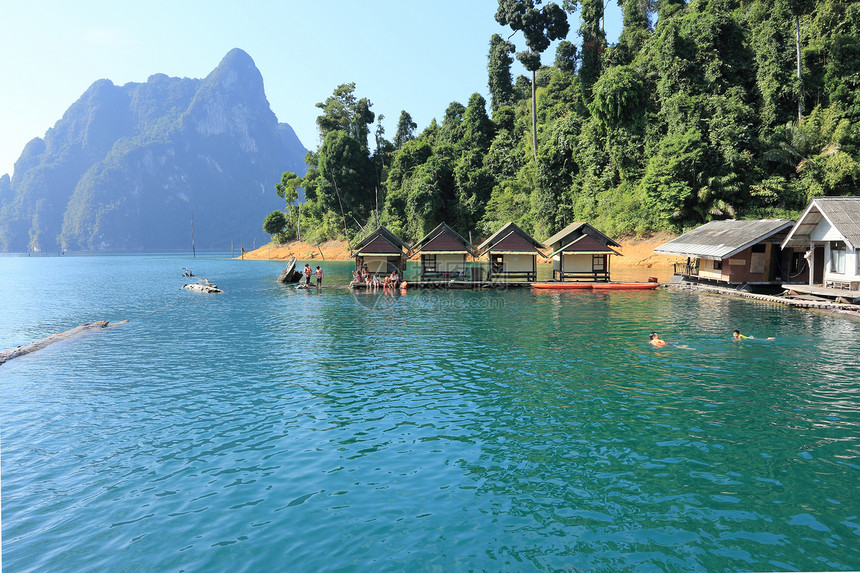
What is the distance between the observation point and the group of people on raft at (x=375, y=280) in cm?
4401

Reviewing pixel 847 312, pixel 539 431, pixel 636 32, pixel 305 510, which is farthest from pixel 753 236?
pixel 636 32

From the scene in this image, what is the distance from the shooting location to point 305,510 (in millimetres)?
9242

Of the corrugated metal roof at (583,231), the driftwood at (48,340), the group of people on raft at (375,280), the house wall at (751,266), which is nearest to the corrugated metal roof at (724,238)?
the house wall at (751,266)

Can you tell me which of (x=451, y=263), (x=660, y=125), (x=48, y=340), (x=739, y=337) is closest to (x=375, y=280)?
(x=451, y=263)

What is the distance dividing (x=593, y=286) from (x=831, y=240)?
1575cm

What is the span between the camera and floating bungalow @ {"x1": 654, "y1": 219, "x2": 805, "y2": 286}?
3356 cm

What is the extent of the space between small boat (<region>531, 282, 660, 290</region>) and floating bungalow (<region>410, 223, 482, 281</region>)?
626 centimetres

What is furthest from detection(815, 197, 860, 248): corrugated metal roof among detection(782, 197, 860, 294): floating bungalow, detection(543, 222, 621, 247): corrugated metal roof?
detection(543, 222, 621, 247): corrugated metal roof

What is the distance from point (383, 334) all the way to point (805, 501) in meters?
18.5

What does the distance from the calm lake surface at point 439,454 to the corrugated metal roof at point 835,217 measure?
655cm

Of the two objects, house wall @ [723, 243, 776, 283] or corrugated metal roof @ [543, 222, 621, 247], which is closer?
house wall @ [723, 243, 776, 283]

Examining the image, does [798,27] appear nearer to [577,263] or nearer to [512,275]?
[577,263]

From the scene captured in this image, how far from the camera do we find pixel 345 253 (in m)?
102

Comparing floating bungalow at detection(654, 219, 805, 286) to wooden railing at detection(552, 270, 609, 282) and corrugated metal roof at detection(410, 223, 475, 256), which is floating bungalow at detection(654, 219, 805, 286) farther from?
corrugated metal roof at detection(410, 223, 475, 256)
